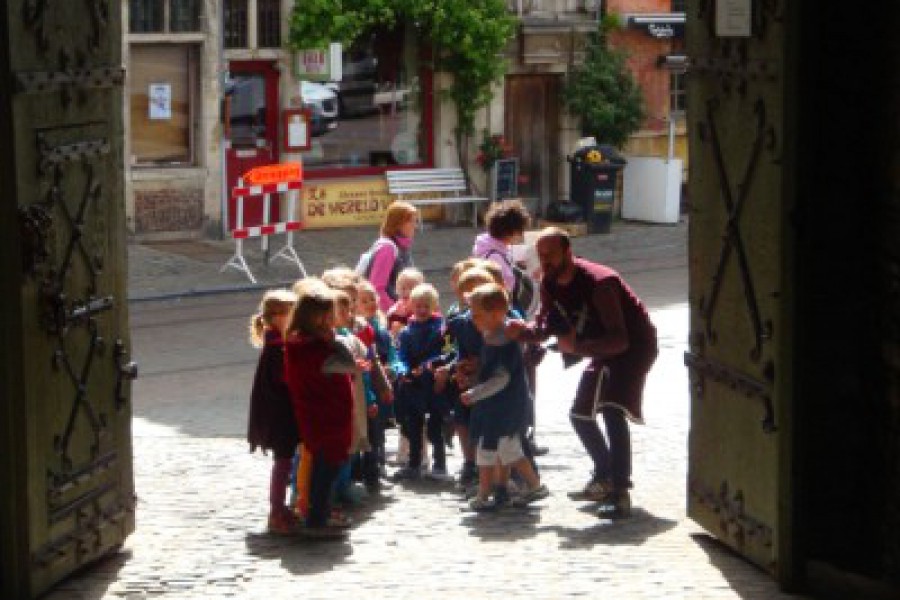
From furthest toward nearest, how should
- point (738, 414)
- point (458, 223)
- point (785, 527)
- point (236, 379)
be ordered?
point (458, 223), point (236, 379), point (738, 414), point (785, 527)

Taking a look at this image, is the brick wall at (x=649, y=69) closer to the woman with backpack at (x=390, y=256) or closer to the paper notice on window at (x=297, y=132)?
the paper notice on window at (x=297, y=132)

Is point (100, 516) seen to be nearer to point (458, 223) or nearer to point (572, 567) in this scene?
point (572, 567)

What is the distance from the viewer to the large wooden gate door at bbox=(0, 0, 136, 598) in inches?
363

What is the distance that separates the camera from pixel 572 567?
10180 mm

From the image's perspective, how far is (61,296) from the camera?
9.55 meters

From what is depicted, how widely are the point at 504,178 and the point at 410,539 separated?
18.1 metres

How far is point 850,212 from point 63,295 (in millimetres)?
3629

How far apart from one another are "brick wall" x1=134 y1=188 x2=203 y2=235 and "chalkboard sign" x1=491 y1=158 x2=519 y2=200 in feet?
14.0

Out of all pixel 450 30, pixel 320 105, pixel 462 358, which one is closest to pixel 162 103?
pixel 320 105

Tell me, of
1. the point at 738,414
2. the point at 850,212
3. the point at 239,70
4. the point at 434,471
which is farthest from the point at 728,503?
the point at 239,70

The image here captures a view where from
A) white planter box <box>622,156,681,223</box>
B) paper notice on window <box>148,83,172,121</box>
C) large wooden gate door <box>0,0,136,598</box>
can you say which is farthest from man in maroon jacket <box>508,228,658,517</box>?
white planter box <box>622,156,681,223</box>

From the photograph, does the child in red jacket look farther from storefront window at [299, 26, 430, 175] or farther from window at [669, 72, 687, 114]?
window at [669, 72, 687, 114]

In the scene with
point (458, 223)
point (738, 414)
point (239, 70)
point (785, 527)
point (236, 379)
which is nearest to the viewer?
point (785, 527)

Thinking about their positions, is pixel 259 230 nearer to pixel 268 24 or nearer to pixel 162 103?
pixel 162 103
